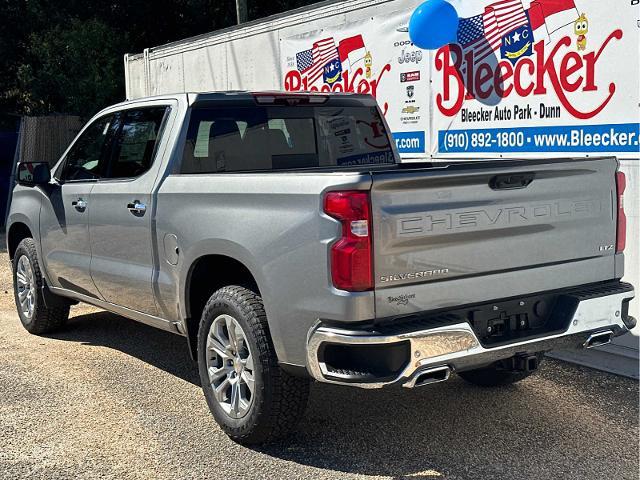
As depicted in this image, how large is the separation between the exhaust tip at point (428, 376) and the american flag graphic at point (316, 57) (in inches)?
225

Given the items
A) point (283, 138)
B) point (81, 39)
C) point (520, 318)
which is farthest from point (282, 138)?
point (81, 39)

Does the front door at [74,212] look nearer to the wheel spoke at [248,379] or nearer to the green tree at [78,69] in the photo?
the wheel spoke at [248,379]

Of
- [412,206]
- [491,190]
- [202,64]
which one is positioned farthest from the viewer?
[202,64]

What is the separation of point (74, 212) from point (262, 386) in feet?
8.21

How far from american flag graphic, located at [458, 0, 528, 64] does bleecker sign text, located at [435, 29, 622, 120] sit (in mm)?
97

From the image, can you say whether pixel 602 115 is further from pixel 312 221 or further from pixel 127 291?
pixel 127 291

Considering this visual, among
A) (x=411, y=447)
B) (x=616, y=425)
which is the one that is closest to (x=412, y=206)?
(x=411, y=447)

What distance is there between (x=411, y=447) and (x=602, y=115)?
9.95ft

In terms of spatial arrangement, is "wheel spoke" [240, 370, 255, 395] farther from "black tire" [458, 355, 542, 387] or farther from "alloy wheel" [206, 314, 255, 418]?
"black tire" [458, 355, 542, 387]

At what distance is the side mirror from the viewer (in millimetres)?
6062

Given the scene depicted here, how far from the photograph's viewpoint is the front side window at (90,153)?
18.8 feet

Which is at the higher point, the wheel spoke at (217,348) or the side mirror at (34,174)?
the side mirror at (34,174)

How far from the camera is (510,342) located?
12.8 feet

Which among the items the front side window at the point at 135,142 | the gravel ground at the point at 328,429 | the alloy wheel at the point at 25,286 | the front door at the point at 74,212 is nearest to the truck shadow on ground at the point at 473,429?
the gravel ground at the point at 328,429
